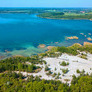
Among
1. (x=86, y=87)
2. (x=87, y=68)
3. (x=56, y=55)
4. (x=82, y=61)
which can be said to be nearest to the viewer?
(x=86, y=87)

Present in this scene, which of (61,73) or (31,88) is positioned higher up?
(31,88)

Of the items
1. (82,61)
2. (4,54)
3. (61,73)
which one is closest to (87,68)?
(82,61)

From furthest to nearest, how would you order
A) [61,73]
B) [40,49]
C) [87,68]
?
1. [40,49]
2. [87,68]
3. [61,73]

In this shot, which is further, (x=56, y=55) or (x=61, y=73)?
(x=56, y=55)

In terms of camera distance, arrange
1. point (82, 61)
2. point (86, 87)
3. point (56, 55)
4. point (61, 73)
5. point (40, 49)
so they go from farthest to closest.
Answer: point (40, 49), point (56, 55), point (82, 61), point (61, 73), point (86, 87)

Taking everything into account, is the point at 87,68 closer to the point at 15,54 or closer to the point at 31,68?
the point at 31,68

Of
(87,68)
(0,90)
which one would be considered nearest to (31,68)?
(0,90)

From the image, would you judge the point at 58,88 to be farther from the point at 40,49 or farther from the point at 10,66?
the point at 40,49

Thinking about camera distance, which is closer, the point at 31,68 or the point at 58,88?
the point at 58,88

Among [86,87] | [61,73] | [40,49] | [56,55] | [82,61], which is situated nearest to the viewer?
[86,87]
